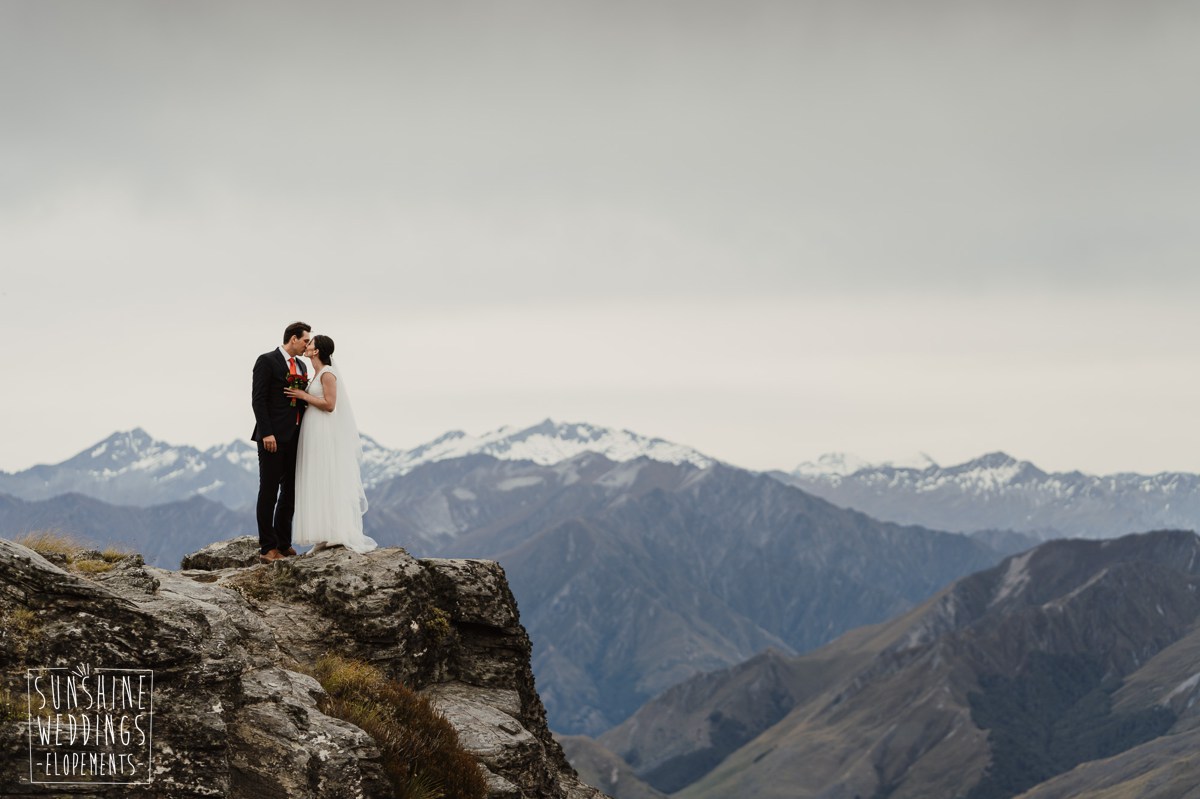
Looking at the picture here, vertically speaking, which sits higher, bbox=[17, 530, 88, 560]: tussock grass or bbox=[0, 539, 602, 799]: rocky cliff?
bbox=[17, 530, 88, 560]: tussock grass

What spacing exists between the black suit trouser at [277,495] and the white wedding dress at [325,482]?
21 cm

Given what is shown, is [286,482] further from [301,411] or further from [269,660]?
[269,660]

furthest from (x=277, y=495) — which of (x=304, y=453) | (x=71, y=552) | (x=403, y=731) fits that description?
(x=403, y=731)

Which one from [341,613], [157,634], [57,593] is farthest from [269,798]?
A: [341,613]

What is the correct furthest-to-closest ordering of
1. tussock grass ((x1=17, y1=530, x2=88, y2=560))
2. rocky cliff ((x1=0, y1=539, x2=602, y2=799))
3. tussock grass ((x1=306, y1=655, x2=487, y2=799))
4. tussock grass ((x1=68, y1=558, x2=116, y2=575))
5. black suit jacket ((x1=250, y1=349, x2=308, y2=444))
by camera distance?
1. black suit jacket ((x1=250, y1=349, x2=308, y2=444))
2. tussock grass ((x1=17, y1=530, x2=88, y2=560))
3. tussock grass ((x1=68, y1=558, x2=116, y2=575))
4. tussock grass ((x1=306, y1=655, x2=487, y2=799))
5. rocky cliff ((x1=0, y1=539, x2=602, y2=799))

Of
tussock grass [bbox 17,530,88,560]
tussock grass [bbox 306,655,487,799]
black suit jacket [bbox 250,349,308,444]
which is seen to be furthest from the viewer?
black suit jacket [bbox 250,349,308,444]

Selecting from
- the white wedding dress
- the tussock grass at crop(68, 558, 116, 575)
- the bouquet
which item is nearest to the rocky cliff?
the tussock grass at crop(68, 558, 116, 575)

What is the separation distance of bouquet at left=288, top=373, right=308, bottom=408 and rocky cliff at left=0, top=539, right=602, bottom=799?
4348 millimetres

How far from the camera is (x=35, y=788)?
1664 centimetres

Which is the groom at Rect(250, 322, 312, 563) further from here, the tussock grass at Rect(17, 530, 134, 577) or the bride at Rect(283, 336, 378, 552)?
the tussock grass at Rect(17, 530, 134, 577)

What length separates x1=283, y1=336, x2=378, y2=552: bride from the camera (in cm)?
2658

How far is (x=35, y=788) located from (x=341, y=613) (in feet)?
24.9

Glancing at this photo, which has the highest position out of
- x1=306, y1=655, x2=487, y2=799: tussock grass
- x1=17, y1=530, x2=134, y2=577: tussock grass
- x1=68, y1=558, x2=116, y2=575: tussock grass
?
x1=17, y1=530, x2=134, y2=577: tussock grass

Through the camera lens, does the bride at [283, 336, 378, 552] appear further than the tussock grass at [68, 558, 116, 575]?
Yes
